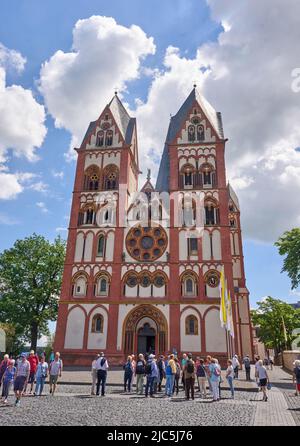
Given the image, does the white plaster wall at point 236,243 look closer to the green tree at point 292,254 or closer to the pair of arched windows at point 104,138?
the green tree at point 292,254

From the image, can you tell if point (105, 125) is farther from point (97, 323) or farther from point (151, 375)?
point (151, 375)

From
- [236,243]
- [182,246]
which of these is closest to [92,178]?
[182,246]

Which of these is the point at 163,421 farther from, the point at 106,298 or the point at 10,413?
the point at 106,298

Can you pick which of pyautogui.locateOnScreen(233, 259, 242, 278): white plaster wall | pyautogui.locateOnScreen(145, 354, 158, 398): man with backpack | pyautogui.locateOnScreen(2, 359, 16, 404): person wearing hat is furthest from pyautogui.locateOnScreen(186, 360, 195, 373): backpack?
pyautogui.locateOnScreen(233, 259, 242, 278): white plaster wall

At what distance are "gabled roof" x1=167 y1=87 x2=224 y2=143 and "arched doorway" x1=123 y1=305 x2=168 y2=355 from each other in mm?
18699

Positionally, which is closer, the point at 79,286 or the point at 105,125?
the point at 79,286

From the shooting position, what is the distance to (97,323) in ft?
97.5

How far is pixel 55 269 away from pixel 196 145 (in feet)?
74.2

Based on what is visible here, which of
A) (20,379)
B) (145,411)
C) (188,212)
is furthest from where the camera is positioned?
(188,212)

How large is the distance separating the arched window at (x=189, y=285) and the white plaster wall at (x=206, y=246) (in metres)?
2.12

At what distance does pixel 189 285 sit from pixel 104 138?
1902 centimetres

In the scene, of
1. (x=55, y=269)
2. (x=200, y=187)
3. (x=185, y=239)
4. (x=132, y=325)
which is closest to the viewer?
(x=132, y=325)

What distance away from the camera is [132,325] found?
97.0 feet
